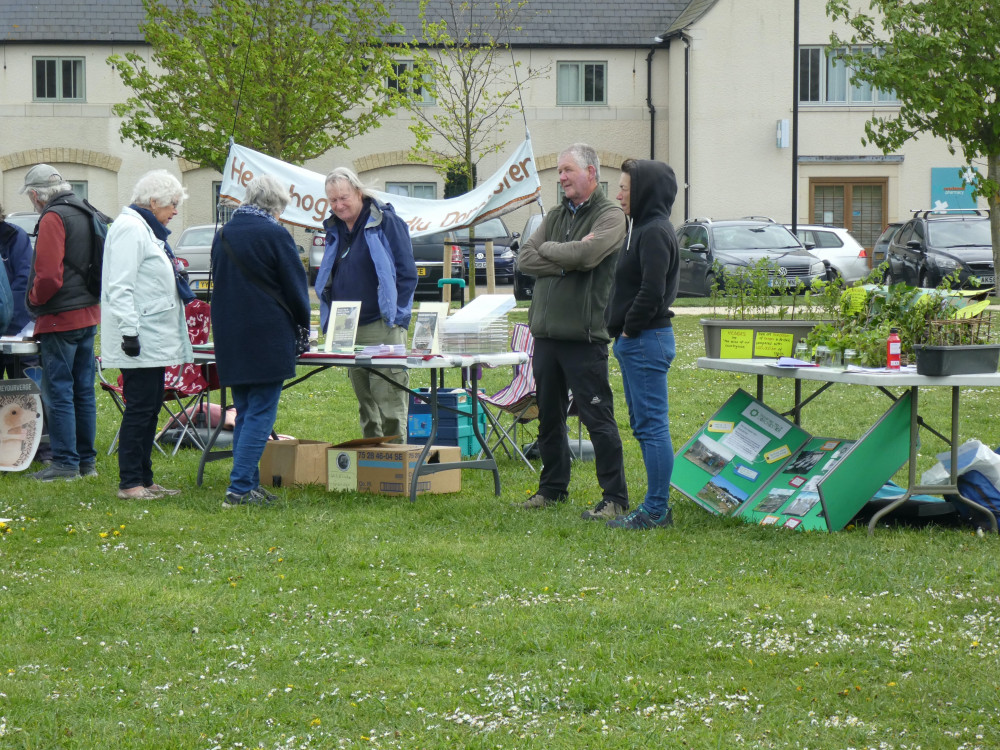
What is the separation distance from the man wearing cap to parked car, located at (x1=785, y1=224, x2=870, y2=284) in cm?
1713

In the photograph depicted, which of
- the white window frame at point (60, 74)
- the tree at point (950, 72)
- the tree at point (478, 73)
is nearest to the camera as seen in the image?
the tree at point (950, 72)

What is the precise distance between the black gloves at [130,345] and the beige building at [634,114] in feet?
77.7

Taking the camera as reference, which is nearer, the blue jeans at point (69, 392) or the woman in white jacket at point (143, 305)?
the woman in white jacket at point (143, 305)

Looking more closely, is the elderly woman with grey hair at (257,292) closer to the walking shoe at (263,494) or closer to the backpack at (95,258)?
the walking shoe at (263,494)

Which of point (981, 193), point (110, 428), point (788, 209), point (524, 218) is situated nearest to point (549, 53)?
point (524, 218)

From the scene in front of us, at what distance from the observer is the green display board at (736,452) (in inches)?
275

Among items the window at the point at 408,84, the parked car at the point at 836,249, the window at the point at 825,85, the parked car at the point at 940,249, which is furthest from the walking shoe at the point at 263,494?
the window at the point at 825,85

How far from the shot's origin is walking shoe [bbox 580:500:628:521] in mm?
6648

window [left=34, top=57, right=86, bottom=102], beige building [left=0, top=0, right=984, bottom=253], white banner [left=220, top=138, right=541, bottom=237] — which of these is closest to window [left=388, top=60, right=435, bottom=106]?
beige building [left=0, top=0, right=984, bottom=253]

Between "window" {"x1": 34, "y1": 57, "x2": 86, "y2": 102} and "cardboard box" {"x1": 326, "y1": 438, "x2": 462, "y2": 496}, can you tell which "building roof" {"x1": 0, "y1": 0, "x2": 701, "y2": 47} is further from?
"cardboard box" {"x1": 326, "y1": 438, "x2": 462, "y2": 496}

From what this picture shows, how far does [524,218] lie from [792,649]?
91.4 feet

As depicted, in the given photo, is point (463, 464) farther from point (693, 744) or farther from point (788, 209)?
point (788, 209)

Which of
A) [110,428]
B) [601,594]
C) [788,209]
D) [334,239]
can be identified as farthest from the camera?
[788,209]

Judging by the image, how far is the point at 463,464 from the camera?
738cm
